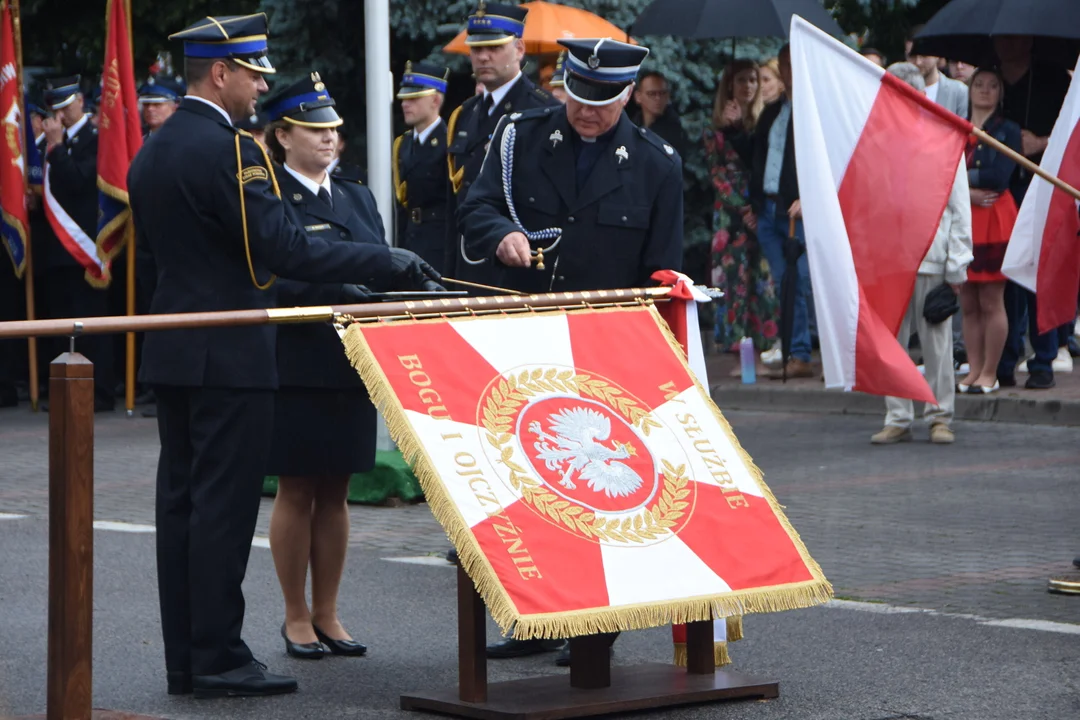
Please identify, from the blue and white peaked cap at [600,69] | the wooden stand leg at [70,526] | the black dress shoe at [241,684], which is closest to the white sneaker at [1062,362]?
the blue and white peaked cap at [600,69]

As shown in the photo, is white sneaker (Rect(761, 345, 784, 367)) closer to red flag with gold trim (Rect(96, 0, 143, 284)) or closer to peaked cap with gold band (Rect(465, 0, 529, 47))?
red flag with gold trim (Rect(96, 0, 143, 284))

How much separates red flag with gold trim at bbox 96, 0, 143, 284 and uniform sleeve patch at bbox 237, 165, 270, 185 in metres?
8.25

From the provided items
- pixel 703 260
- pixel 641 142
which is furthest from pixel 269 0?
pixel 641 142

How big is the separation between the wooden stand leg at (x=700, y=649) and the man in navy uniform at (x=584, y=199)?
0.83 meters

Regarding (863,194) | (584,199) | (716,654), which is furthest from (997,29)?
(716,654)

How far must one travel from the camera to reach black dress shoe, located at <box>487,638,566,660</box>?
6547 millimetres

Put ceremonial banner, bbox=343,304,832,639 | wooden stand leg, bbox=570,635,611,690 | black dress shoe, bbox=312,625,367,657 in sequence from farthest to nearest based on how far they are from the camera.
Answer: black dress shoe, bbox=312,625,367,657 < wooden stand leg, bbox=570,635,611,690 < ceremonial banner, bbox=343,304,832,639

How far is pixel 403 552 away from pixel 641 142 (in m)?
2.60

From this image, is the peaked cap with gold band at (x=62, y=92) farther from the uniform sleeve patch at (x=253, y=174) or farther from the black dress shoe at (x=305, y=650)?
the uniform sleeve patch at (x=253, y=174)

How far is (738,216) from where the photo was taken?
1498cm

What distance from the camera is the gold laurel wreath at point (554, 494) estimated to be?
213 inches

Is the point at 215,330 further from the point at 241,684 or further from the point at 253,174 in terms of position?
the point at 241,684

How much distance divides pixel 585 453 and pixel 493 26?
3.95m

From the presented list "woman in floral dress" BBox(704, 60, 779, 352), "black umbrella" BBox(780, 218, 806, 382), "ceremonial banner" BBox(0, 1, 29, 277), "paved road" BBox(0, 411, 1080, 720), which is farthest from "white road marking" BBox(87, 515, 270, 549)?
"woman in floral dress" BBox(704, 60, 779, 352)
